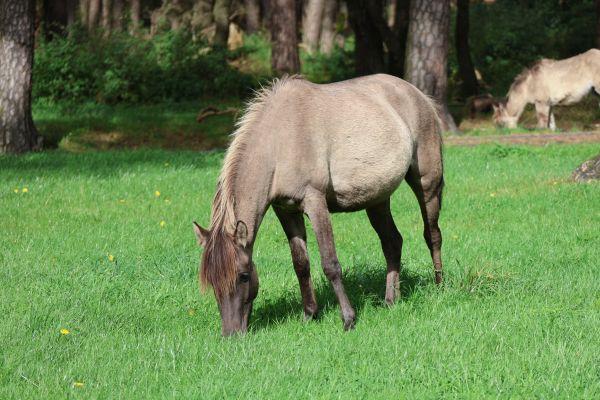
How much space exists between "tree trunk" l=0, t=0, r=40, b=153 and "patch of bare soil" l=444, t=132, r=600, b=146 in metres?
8.47

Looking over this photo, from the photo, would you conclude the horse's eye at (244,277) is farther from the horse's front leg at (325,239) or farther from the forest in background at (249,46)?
the forest in background at (249,46)

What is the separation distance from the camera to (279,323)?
7621mm

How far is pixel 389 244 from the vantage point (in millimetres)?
8641

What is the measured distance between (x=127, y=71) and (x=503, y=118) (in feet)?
35.8

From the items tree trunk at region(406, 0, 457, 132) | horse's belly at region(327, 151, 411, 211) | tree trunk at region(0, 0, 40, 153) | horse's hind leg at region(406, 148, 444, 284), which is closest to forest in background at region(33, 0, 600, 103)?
tree trunk at region(406, 0, 457, 132)

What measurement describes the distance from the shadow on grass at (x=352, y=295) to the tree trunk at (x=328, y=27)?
25629mm

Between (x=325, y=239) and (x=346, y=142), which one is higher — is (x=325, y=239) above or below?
below

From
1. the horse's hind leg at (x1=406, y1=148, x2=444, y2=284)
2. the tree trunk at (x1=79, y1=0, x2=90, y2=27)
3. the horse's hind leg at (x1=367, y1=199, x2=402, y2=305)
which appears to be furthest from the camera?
the tree trunk at (x1=79, y1=0, x2=90, y2=27)

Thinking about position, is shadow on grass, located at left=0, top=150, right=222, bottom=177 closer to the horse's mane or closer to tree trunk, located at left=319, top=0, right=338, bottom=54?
the horse's mane

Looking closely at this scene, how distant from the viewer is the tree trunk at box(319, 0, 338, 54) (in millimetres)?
34750

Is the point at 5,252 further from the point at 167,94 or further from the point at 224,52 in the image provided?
the point at 224,52

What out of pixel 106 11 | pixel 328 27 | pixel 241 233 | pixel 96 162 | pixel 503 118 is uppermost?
pixel 106 11

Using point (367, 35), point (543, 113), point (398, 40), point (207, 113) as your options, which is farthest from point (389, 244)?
point (398, 40)

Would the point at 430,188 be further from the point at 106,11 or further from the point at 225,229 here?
the point at 106,11
